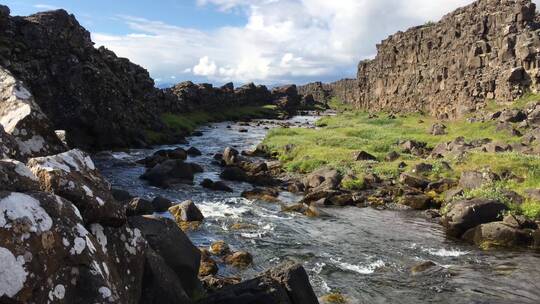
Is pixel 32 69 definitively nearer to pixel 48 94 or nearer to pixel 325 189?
pixel 48 94

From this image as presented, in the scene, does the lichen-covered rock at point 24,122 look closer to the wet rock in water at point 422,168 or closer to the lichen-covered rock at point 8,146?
the lichen-covered rock at point 8,146

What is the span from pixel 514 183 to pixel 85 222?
38328mm

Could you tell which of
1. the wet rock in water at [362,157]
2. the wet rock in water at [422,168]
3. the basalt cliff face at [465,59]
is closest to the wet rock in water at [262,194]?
the wet rock in water at [422,168]

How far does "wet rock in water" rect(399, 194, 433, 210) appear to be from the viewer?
135 feet

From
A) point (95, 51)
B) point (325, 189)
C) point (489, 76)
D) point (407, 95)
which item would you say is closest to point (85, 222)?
point (325, 189)

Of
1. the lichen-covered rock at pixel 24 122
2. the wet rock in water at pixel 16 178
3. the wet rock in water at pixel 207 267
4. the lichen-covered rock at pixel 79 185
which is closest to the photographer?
the wet rock in water at pixel 16 178

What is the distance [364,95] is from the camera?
183 m

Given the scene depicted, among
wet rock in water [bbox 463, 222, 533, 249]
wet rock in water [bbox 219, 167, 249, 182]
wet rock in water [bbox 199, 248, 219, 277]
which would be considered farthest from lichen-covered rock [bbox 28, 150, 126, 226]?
wet rock in water [bbox 219, 167, 249, 182]

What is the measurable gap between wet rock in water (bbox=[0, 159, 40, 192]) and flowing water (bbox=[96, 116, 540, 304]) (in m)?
15.6

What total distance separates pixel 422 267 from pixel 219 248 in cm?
1162

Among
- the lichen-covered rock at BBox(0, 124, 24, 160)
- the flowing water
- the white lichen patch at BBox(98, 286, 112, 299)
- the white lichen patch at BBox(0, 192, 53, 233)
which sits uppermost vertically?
the lichen-covered rock at BBox(0, 124, 24, 160)

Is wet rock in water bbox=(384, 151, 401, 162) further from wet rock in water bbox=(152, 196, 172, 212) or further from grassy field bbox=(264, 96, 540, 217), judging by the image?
wet rock in water bbox=(152, 196, 172, 212)

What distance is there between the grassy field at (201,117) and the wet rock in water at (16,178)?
75.3 metres

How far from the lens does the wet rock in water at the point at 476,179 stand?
41.3 metres
